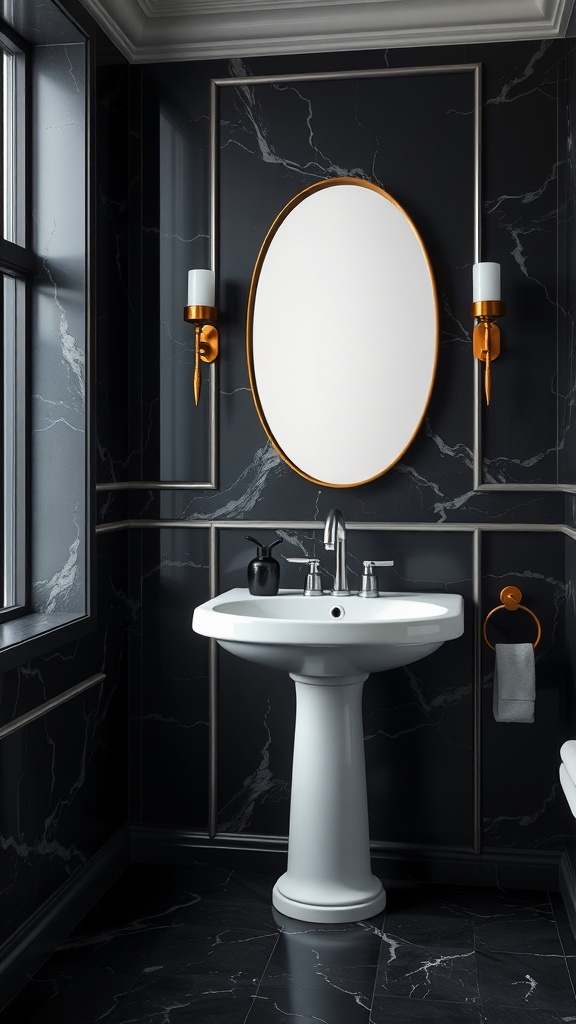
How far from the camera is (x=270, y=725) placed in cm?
266

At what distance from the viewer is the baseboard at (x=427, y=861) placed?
2.55 metres

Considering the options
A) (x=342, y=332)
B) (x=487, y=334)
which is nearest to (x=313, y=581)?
(x=342, y=332)

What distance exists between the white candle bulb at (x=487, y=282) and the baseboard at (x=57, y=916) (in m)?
1.80

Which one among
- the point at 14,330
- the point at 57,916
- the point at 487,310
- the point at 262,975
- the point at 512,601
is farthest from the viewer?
the point at 512,601

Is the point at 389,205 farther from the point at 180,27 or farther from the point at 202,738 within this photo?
the point at 202,738

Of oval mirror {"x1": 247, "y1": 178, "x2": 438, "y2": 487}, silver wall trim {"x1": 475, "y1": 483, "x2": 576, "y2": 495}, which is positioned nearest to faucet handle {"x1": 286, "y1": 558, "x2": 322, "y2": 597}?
oval mirror {"x1": 247, "y1": 178, "x2": 438, "y2": 487}

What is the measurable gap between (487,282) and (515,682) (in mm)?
1045

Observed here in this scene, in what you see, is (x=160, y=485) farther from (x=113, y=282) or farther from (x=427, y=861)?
(x=427, y=861)

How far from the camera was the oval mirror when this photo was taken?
2553mm

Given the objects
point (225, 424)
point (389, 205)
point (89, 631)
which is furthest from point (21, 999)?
point (389, 205)

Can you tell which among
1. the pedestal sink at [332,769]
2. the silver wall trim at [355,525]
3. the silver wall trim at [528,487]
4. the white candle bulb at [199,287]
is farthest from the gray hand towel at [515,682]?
the white candle bulb at [199,287]

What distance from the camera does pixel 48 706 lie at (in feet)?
7.08

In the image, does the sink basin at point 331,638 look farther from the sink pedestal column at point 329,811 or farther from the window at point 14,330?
the window at point 14,330

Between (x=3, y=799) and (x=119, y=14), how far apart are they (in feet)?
6.59
